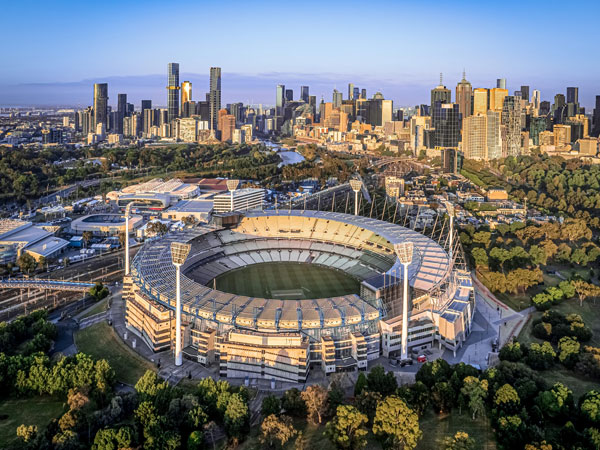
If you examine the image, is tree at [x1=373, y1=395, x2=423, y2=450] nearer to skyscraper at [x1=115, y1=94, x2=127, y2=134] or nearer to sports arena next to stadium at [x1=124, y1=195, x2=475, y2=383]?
sports arena next to stadium at [x1=124, y1=195, x2=475, y2=383]

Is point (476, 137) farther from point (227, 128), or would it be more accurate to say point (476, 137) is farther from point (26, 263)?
point (26, 263)

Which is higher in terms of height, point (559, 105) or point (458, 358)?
point (559, 105)

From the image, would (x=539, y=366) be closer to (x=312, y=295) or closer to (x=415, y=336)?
(x=415, y=336)

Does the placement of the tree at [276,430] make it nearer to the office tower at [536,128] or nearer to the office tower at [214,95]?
the office tower at [536,128]

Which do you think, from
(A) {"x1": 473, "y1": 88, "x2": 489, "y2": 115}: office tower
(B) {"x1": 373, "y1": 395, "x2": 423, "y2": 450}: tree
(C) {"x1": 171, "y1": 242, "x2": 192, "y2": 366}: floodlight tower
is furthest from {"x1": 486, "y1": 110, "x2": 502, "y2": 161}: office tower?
(B) {"x1": 373, "y1": 395, "x2": 423, "y2": 450}: tree

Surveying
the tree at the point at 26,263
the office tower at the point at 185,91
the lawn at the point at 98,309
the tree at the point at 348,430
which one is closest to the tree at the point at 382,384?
the tree at the point at 348,430

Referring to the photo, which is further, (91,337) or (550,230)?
(550,230)

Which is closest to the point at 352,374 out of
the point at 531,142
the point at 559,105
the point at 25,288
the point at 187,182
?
the point at 25,288
